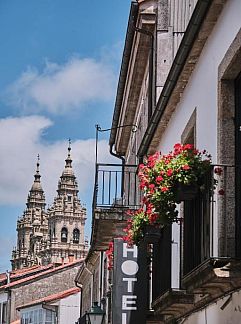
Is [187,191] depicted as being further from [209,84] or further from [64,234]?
[64,234]

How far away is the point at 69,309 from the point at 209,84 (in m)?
38.8

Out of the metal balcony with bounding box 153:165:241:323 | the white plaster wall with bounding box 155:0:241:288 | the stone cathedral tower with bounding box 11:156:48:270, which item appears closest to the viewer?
the metal balcony with bounding box 153:165:241:323

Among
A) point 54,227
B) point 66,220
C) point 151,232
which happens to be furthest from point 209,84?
point 66,220

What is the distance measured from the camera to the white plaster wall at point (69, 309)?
1881 inches

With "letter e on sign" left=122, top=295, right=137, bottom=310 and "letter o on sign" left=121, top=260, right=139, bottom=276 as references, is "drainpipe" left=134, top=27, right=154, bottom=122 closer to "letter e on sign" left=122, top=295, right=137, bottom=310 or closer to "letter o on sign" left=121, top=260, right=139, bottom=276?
"letter o on sign" left=121, top=260, right=139, bottom=276

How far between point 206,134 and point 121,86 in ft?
40.8

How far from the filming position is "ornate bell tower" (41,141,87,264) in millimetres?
153250

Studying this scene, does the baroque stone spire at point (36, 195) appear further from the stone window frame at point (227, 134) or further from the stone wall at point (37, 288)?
the stone window frame at point (227, 134)

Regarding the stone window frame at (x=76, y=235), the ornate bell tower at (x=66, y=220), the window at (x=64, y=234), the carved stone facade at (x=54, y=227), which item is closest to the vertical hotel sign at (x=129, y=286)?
the carved stone facade at (x=54, y=227)

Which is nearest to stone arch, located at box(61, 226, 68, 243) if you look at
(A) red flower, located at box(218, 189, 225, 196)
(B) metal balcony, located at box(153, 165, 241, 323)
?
(B) metal balcony, located at box(153, 165, 241, 323)

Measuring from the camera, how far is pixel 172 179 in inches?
384

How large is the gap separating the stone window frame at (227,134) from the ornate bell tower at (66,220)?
5599 inches

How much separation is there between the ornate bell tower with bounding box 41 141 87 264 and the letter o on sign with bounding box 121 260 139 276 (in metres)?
137

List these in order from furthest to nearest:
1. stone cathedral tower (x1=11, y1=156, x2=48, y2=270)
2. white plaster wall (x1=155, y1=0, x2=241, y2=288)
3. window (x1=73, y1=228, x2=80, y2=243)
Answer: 1. stone cathedral tower (x1=11, y1=156, x2=48, y2=270)
2. window (x1=73, y1=228, x2=80, y2=243)
3. white plaster wall (x1=155, y1=0, x2=241, y2=288)
